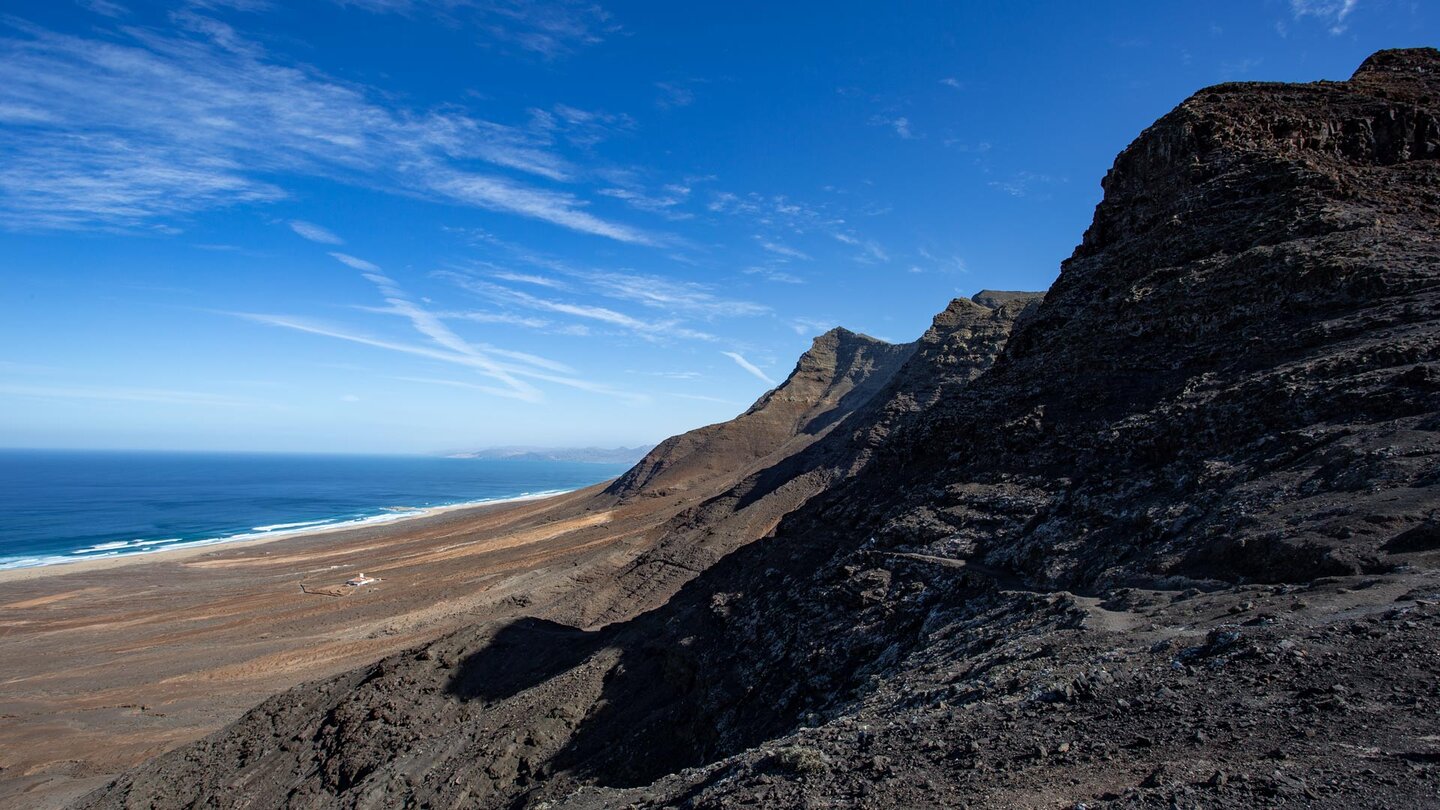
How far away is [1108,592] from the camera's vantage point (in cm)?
1009

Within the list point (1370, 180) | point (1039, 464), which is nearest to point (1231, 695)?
point (1039, 464)

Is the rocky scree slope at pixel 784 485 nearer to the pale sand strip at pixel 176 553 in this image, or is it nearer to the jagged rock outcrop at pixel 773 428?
the jagged rock outcrop at pixel 773 428

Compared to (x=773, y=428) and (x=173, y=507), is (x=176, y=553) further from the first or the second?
(x=773, y=428)

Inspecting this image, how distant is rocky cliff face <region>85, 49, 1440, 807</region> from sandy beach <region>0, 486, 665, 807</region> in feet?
26.9

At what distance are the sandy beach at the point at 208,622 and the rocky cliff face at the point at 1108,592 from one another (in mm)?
8192

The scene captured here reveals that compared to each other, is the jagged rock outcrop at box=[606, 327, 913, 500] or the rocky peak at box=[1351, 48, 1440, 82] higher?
the rocky peak at box=[1351, 48, 1440, 82]

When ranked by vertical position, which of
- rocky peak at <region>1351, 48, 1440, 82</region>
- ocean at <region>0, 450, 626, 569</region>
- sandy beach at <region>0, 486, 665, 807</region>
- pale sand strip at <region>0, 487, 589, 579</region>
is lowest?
sandy beach at <region>0, 486, 665, 807</region>

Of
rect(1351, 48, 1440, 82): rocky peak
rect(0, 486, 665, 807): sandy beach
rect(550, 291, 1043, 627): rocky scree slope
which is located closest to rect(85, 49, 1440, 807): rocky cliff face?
rect(1351, 48, 1440, 82): rocky peak

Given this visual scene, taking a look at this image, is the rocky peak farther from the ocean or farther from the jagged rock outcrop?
the ocean

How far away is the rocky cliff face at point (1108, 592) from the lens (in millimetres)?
6352

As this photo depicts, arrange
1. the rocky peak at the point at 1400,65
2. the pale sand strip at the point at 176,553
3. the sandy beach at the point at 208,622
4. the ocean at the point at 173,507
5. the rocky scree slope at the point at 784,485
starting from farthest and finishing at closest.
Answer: the ocean at the point at 173,507, the pale sand strip at the point at 176,553, the rocky scree slope at the point at 784,485, the sandy beach at the point at 208,622, the rocky peak at the point at 1400,65

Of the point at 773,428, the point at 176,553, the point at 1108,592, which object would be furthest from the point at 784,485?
the point at 176,553

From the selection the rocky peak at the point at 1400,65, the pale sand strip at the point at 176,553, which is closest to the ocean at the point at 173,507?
the pale sand strip at the point at 176,553

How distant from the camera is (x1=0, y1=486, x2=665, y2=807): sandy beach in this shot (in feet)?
77.6
